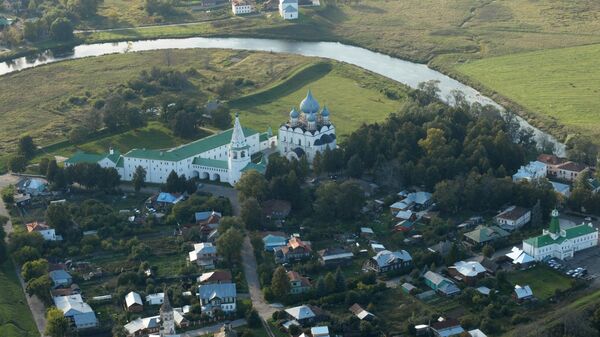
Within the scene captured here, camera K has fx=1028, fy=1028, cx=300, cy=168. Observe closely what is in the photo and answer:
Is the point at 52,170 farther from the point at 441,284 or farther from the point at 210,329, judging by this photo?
the point at 441,284

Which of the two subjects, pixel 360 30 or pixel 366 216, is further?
pixel 360 30

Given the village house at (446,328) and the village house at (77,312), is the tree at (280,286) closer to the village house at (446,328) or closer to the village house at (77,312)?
the village house at (446,328)

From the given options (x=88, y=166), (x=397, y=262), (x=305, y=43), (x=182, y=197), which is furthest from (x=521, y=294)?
(x=305, y=43)

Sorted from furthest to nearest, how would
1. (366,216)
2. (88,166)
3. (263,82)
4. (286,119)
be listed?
(263,82) → (286,119) → (88,166) → (366,216)

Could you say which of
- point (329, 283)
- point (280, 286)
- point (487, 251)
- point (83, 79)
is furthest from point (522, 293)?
point (83, 79)

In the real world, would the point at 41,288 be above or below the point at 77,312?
above

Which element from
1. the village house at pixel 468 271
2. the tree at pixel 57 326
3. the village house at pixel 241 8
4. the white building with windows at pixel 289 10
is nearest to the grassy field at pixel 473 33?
the white building with windows at pixel 289 10

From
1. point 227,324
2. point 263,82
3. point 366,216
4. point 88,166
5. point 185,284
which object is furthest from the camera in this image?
point 263,82

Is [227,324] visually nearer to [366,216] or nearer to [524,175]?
[366,216]
